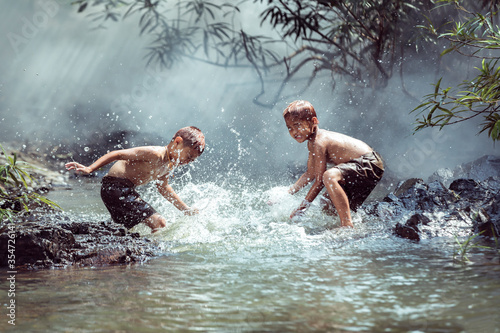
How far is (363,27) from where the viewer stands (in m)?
8.68

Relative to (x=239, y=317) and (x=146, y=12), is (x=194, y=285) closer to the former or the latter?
(x=239, y=317)

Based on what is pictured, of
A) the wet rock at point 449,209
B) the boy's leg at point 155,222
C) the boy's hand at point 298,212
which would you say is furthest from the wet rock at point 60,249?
the wet rock at point 449,209

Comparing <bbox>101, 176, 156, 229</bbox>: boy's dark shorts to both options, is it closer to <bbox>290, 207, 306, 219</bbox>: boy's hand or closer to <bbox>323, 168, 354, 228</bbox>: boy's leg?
<bbox>290, 207, 306, 219</bbox>: boy's hand

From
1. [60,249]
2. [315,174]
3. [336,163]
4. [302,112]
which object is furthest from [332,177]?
[60,249]

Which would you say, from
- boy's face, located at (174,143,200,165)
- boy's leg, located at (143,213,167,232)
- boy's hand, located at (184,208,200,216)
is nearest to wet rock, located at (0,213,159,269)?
boy's leg, located at (143,213,167,232)

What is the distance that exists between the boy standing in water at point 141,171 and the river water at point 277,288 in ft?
1.65

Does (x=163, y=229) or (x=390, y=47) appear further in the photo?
(x=390, y=47)

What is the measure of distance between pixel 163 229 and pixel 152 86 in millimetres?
8861

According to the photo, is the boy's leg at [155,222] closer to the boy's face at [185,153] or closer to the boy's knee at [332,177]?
the boy's face at [185,153]

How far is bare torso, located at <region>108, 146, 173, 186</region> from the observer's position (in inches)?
161

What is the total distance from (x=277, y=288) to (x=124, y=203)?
6.97 ft

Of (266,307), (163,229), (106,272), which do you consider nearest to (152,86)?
(163,229)

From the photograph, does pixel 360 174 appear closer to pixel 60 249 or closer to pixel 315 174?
pixel 315 174

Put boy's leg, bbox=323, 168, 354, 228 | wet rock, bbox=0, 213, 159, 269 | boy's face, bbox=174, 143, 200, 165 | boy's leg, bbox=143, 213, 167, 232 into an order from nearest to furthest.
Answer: wet rock, bbox=0, 213, 159, 269
boy's leg, bbox=323, 168, 354, 228
boy's face, bbox=174, 143, 200, 165
boy's leg, bbox=143, 213, 167, 232
